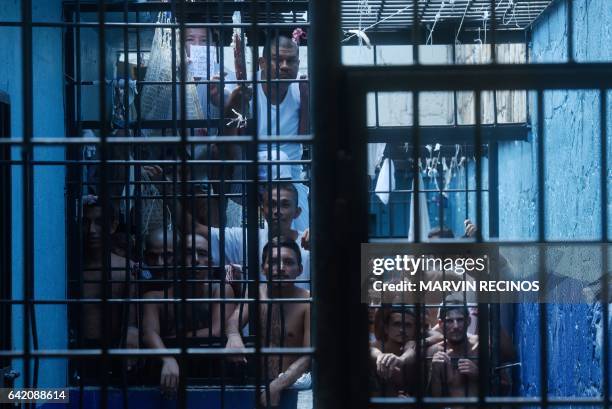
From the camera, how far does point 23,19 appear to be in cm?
192

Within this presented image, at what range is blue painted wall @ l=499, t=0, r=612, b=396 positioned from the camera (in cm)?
394

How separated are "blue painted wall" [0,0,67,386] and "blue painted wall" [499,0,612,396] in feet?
8.33

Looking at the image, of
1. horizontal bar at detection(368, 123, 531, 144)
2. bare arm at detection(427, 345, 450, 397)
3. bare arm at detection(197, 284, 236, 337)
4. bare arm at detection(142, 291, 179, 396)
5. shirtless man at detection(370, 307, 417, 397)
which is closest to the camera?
shirtless man at detection(370, 307, 417, 397)

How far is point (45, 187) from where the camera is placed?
16.3 ft

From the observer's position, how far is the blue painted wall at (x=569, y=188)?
3.94 meters

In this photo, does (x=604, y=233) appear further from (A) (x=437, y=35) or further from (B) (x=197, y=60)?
(A) (x=437, y=35)

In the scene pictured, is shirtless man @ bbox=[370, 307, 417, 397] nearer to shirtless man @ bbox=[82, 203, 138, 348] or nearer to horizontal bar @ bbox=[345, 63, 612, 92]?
shirtless man @ bbox=[82, 203, 138, 348]

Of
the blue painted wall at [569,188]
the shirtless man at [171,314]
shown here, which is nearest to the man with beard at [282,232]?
the shirtless man at [171,314]

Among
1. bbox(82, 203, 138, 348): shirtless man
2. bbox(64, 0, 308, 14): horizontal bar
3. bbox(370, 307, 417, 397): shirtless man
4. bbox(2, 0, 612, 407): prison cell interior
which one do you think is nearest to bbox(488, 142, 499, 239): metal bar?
bbox(2, 0, 612, 407): prison cell interior

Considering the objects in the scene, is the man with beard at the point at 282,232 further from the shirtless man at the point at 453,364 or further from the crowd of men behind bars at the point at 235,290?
the shirtless man at the point at 453,364

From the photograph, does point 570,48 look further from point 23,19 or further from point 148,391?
point 148,391

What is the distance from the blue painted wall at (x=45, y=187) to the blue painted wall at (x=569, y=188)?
2539 millimetres

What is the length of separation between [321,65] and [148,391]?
3133 mm

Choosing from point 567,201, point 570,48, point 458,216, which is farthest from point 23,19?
point 458,216
